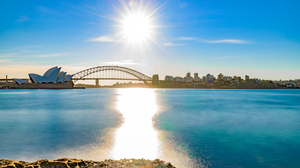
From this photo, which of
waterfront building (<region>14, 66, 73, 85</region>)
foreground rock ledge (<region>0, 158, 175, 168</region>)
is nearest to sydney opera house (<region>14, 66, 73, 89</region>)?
waterfront building (<region>14, 66, 73, 85</region>)

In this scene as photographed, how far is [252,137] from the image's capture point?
11234 mm

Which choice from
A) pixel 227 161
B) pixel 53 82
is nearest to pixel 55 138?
pixel 227 161

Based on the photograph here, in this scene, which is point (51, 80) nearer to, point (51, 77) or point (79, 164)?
point (51, 77)

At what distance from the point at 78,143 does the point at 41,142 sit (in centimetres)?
207

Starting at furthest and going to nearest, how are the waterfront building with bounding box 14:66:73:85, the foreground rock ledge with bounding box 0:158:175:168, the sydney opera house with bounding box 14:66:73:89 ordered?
the sydney opera house with bounding box 14:66:73:89 < the waterfront building with bounding box 14:66:73:85 < the foreground rock ledge with bounding box 0:158:175:168

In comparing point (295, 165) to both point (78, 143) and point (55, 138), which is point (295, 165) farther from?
point (55, 138)

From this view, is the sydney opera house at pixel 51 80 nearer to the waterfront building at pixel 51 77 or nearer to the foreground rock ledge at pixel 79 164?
the waterfront building at pixel 51 77

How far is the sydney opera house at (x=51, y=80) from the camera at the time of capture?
11006 centimetres

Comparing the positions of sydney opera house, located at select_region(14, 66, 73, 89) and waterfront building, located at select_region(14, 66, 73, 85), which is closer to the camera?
waterfront building, located at select_region(14, 66, 73, 85)

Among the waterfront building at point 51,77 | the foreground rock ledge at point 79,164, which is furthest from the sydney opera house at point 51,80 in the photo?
the foreground rock ledge at point 79,164

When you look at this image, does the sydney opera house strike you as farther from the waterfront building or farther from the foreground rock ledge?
the foreground rock ledge

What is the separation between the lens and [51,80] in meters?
113

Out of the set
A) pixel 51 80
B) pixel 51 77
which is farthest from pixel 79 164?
pixel 51 80

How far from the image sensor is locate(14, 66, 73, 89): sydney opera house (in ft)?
361
